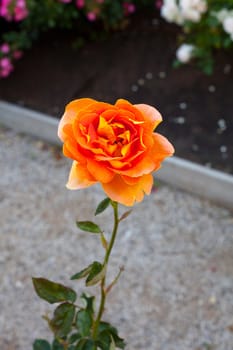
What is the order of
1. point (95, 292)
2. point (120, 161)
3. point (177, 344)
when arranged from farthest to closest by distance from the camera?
point (95, 292)
point (177, 344)
point (120, 161)

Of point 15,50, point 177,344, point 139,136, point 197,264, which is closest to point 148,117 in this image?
point 139,136

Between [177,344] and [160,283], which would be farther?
[160,283]


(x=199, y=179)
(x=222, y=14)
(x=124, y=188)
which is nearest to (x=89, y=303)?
(x=124, y=188)

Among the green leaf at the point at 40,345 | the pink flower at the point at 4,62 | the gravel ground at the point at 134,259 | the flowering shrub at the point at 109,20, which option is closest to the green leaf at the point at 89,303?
the green leaf at the point at 40,345

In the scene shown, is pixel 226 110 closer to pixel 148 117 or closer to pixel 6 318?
pixel 6 318

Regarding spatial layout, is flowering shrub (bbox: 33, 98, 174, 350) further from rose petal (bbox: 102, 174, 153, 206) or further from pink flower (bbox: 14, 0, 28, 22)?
pink flower (bbox: 14, 0, 28, 22)

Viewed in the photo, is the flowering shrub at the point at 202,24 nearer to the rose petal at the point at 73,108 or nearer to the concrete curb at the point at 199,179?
the concrete curb at the point at 199,179
